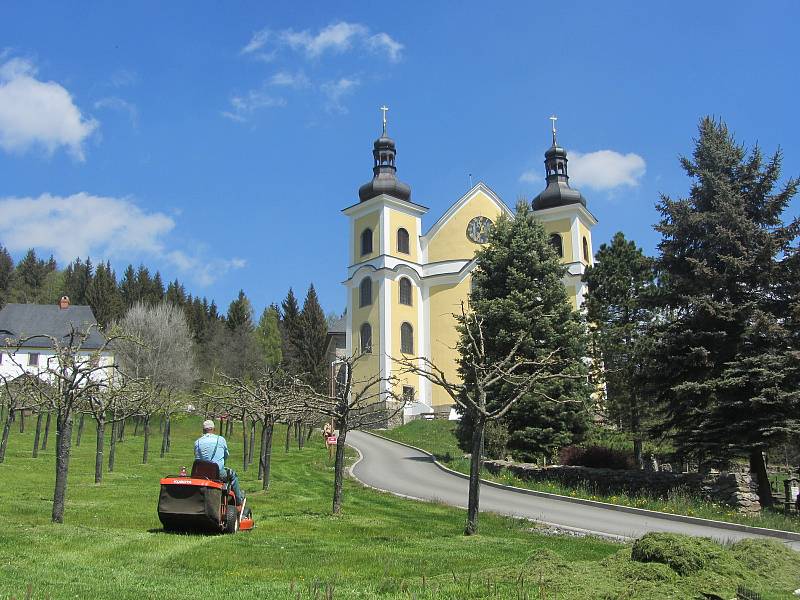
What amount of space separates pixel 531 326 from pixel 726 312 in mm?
8671

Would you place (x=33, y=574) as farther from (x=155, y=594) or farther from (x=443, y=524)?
(x=443, y=524)

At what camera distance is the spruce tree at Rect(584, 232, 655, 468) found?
3078 cm

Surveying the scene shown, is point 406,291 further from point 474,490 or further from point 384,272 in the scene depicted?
point 474,490

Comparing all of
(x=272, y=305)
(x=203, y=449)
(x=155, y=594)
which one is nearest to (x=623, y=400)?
(x=203, y=449)

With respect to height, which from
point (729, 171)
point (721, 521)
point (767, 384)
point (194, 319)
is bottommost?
point (721, 521)

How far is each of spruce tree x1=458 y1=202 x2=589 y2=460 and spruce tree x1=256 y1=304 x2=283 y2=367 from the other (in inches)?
1948

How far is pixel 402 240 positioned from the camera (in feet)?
193

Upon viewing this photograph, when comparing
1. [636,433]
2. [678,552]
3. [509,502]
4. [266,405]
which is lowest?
[509,502]

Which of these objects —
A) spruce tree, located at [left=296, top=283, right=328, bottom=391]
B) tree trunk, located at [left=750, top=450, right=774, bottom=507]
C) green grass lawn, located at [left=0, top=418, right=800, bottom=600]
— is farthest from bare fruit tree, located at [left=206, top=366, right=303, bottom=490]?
spruce tree, located at [left=296, top=283, right=328, bottom=391]

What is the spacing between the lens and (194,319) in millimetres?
89375

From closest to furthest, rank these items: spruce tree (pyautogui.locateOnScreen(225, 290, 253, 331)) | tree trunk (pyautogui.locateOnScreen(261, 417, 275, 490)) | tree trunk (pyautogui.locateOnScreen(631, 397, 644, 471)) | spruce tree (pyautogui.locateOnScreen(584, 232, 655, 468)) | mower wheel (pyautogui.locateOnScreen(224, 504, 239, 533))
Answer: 1. mower wheel (pyautogui.locateOnScreen(224, 504, 239, 533))
2. tree trunk (pyautogui.locateOnScreen(261, 417, 275, 490))
3. tree trunk (pyautogui.locateOnScreen(631, 397, 644, 471))
4. spruce tree (pyautogui.locateOnScreen(584, 232, 655, 468))
5. spruce tree (pyautogui.locateOnScreen(225, 290, 253, 331))

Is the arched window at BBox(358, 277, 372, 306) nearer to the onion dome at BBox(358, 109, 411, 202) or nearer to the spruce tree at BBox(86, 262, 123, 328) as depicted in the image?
the onion dome at BBox(358, 109, 411, 202)

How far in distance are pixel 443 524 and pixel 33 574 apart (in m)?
8.14

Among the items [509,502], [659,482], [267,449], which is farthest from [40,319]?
[659,482]
